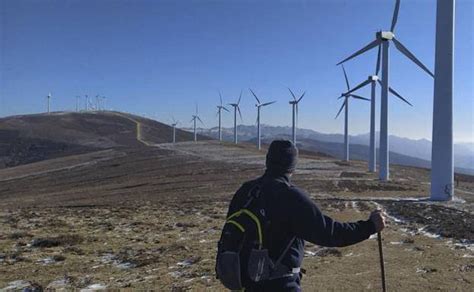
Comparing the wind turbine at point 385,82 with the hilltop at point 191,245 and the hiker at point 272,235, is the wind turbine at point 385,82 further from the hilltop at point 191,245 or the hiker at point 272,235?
the hiker at point 272,235

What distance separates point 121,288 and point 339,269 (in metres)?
4.34

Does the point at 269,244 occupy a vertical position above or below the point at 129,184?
above

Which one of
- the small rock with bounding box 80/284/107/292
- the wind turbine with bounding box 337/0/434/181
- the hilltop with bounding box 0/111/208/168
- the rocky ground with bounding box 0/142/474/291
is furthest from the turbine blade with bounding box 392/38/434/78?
the hilltop with bounding box 0/111/208/168

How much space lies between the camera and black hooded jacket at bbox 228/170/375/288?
419 centimetres

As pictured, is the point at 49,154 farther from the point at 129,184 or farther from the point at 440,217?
the point at 440,217

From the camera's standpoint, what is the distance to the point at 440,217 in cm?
2131

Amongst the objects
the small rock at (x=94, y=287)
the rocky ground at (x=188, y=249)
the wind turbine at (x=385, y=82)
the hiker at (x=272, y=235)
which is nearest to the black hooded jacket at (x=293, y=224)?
the hiker at (x=272, y=235)

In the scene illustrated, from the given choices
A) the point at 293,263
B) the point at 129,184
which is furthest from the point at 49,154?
the point at 293,263

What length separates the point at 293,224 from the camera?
421 centimetres

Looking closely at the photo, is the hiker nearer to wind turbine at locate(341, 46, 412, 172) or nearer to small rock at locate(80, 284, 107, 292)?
small rock at locate(80, 284, 107, 292)

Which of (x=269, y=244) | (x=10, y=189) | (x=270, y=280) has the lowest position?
(x=10, y=189)

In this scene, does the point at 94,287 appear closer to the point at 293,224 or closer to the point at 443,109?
the point at 293,224

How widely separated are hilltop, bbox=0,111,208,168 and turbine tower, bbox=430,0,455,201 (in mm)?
96275

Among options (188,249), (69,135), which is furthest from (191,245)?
(69,135)
